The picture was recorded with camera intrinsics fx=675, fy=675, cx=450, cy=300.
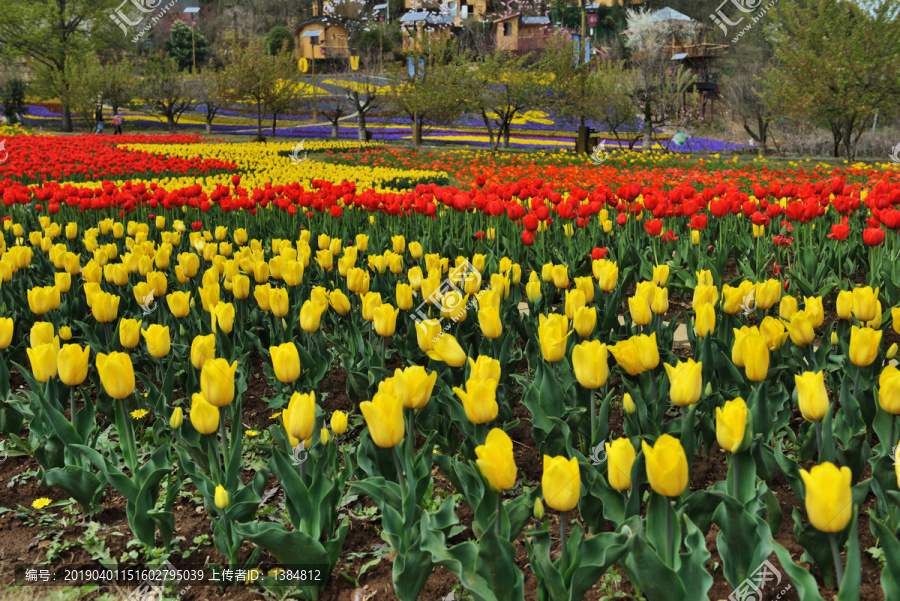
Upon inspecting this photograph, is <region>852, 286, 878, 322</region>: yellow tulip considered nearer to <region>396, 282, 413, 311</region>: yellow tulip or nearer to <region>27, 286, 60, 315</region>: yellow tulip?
<region>396, 282, 413, 311</region>: yellow tulip

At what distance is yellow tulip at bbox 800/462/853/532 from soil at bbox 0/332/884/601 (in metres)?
0.59

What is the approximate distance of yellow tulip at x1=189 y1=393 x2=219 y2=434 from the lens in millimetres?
1889

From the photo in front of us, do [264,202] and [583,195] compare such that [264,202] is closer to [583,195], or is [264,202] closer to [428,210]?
[428,210]

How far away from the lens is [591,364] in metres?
2.00

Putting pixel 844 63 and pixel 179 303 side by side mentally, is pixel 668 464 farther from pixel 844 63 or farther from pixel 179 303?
pixel 844 63

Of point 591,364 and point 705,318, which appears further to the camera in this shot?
point 705,318

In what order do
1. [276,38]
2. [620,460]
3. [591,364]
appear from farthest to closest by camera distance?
[276,38] < [591,364] < [620,460]

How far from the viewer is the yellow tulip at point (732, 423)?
1.62m

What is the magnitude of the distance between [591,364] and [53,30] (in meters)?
50.1

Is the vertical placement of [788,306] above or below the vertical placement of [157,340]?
above

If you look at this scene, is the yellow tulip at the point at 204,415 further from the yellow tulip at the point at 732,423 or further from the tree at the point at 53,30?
the tree at the point at 53,30

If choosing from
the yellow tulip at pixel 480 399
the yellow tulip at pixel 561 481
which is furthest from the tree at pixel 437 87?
the yellow tulip at pixel 561 481

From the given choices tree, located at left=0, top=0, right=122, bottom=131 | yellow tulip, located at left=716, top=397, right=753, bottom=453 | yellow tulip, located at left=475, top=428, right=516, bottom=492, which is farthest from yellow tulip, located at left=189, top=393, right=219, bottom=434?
tree, located at left=0, top=0, right=122, bottom=131

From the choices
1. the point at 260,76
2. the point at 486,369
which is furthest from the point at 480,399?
the point at 260,76
